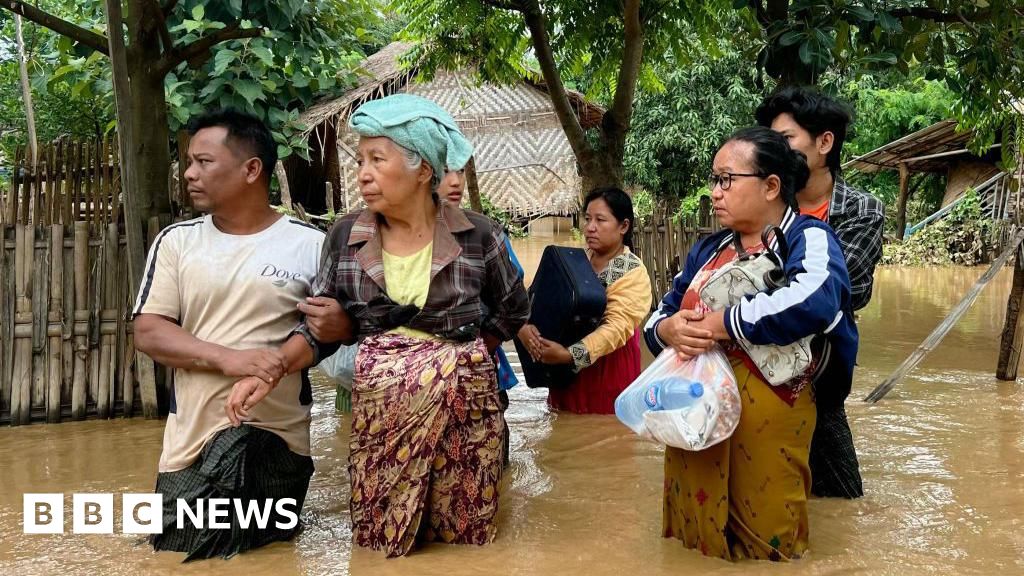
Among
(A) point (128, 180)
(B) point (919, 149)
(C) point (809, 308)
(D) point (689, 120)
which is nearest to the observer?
(C) point (809, 308)

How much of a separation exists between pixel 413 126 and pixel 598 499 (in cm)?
197

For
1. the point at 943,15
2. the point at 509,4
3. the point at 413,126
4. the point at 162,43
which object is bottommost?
the point at 413,126

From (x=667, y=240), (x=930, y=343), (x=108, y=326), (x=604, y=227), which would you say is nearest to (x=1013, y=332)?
(x=930, y=343)

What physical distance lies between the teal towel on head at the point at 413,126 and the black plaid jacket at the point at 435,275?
0.25 meters

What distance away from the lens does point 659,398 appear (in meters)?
3.04

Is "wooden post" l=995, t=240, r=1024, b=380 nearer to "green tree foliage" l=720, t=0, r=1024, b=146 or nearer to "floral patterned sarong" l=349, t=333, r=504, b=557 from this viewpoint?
"green tree foliage" l=720, t=0, r=1024, b=146

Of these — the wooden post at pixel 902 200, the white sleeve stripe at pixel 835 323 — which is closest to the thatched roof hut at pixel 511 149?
the wooden post at pixel 902 200

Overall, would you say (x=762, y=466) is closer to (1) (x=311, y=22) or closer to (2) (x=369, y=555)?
(2) (x=369, y=555)

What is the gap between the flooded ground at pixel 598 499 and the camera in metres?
3.23

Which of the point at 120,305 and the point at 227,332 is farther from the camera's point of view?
the point at 120,305

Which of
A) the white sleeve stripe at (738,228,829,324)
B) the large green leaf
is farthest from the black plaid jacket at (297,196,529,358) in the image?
the large green leaf

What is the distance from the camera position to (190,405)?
328 centimetres

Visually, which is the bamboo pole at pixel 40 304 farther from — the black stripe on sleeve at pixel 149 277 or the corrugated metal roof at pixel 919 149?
the corrugated metal roof at pixel 919 149

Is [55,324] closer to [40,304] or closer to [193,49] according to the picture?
[40,304]
